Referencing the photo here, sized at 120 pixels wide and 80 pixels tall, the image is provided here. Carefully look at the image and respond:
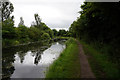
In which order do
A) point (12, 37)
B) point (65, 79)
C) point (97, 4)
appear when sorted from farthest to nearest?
point (12, 37) → point (97, 4) → point (65, 79)

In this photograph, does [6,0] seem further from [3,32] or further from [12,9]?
[3,32]

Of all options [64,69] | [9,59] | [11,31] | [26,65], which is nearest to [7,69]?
[26,65]

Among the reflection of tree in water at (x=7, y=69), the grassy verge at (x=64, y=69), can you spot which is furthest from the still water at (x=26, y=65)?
the grassy verge at (x=64, y=69)

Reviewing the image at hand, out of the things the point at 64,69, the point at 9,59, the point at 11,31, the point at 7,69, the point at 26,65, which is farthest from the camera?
the point at 11,31

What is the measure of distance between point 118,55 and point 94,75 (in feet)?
6.43

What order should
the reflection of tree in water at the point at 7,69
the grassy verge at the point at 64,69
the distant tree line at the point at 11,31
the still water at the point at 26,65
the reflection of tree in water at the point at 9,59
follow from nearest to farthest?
the grassy verge at the point at 64,69 → the reflection of tree in water at the point at 7,69 → the still water at the point at 26,65 → the reflection of tree in water at the point at 9,59 → the distant tree line at the point at 11,31

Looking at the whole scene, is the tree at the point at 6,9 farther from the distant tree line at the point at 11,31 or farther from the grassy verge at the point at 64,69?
the grassy verge at the point at 64,69

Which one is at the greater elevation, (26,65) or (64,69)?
(64,69)

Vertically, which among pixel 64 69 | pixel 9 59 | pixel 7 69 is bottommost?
pixel 7 69

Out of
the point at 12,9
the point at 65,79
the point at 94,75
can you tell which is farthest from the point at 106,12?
the point at 12,9

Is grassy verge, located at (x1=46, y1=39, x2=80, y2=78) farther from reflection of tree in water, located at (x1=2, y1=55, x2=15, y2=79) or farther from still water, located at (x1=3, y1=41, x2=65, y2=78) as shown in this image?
reflection of tree in water, located at (x1=2, y1=55, x2=15, y2=79)

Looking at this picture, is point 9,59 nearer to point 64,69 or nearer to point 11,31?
point 64,69

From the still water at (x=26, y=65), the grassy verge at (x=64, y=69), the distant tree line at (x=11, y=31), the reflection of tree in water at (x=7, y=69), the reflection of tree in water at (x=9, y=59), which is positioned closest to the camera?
the grassy verge at (x=64, y=69)

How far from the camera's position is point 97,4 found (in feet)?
21.9
